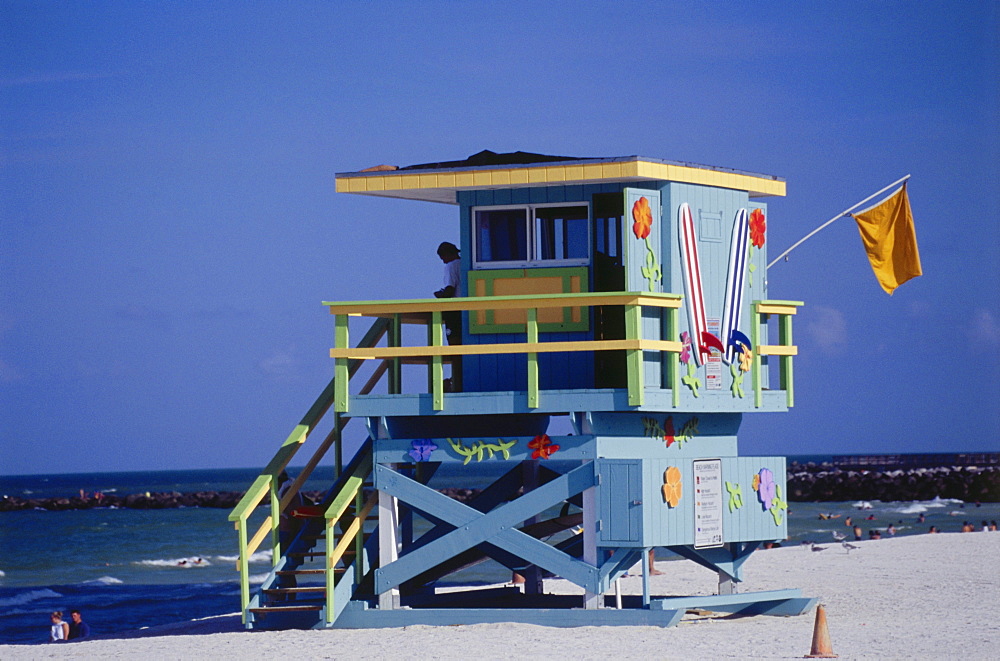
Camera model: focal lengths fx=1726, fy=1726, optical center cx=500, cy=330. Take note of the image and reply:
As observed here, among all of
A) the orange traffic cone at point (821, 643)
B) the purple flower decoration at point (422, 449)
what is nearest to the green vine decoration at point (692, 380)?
the purple flower decoration at point (422, 449)

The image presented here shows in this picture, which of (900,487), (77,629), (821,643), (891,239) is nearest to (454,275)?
(891,239)

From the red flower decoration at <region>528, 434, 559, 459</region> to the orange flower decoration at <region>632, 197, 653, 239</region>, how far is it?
2384 mm

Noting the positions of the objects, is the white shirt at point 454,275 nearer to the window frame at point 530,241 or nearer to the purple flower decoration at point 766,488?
the window frame at point 530,241

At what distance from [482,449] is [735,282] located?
11.8 ft

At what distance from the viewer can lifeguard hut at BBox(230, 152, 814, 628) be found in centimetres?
1820

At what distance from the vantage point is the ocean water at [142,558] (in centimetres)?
4434

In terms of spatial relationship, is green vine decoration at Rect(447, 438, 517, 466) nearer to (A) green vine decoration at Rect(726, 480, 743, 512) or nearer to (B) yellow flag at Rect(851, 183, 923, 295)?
(A) green vine decoration at Rect(726, 480, 743, 512)

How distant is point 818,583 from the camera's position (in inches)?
1079

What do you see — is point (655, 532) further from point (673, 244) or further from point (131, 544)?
point (131, 544)

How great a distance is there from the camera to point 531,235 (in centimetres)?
1922

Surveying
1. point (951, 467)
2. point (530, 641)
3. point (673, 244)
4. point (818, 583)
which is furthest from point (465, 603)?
point (951, 467)

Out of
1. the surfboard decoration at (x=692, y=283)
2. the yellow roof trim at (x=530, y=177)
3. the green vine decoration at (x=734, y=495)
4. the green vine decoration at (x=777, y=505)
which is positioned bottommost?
the green vine decoration at (x=777, y=505)

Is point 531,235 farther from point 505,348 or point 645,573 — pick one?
point 645,573

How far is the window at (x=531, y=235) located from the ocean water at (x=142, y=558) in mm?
21498
